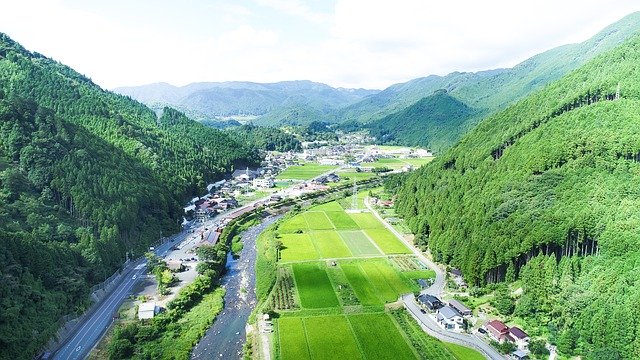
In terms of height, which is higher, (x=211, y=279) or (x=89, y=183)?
(x=89, y=183)

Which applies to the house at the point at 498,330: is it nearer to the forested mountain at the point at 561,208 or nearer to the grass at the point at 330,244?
the forested mountain at the point at 561,208

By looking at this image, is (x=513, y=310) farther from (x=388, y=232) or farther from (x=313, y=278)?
(x=388, y=232)

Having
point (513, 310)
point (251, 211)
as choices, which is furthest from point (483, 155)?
point (251, 211)

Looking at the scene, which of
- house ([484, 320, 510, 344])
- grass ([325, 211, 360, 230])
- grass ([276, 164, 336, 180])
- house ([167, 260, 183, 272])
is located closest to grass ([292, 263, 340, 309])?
house ([167, 260, 183, 272])

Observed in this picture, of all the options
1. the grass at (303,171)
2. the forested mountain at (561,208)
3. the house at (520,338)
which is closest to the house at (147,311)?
the house at (520,338)

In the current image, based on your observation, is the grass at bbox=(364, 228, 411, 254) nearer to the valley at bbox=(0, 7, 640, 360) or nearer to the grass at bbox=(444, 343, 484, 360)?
the valley at bbox=(0, 7, 640, 360)
